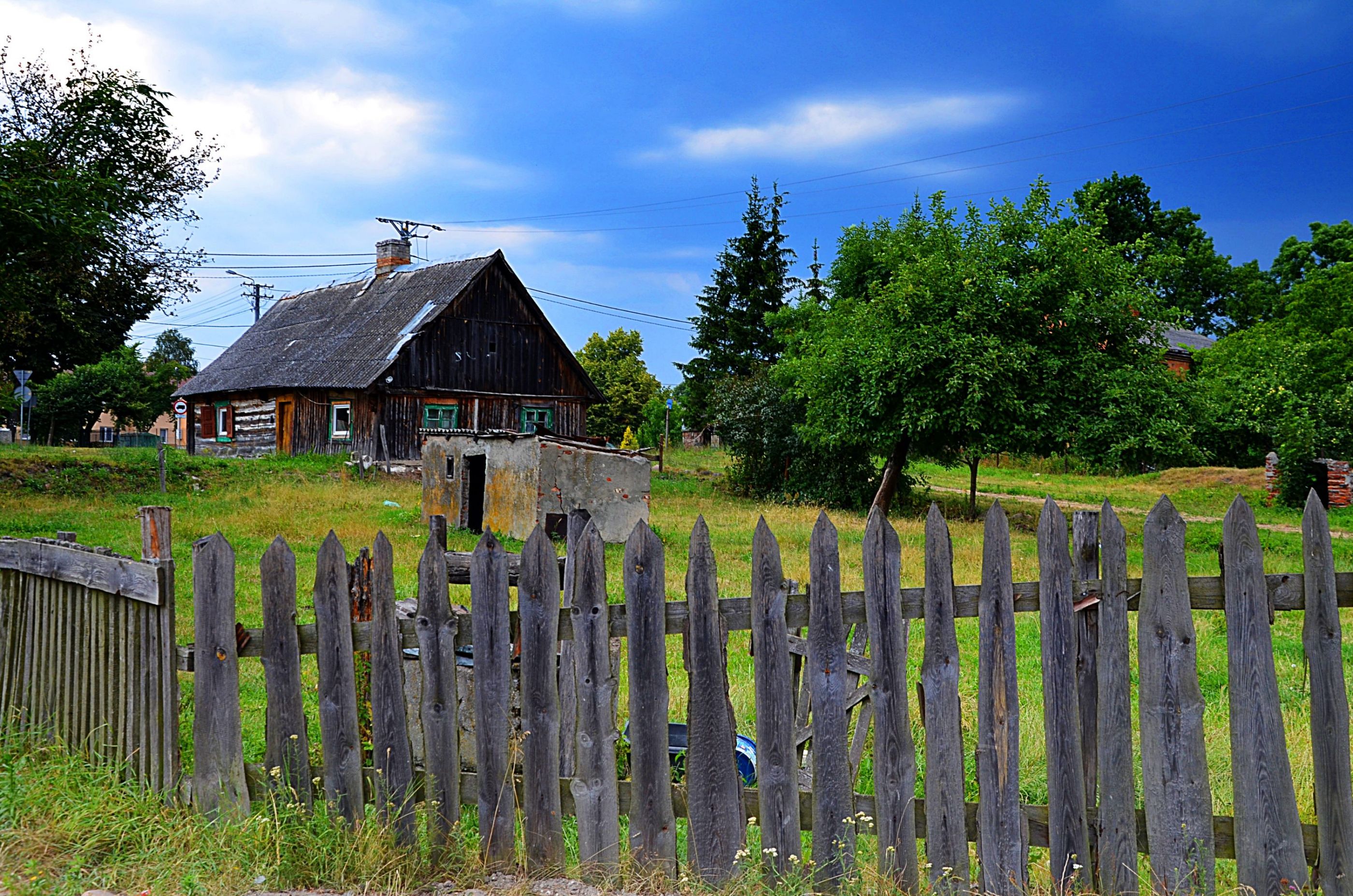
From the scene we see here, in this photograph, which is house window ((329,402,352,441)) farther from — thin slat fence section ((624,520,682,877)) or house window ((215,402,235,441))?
thin slat fence section ((624,520,682,877))

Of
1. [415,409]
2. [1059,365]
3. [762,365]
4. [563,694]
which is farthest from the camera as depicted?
[762,365]

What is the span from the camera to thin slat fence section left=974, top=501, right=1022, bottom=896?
3.37 metres

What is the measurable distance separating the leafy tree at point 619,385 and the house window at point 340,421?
17.6 meters

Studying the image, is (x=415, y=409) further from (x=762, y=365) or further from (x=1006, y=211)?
(x=1006, y=211)

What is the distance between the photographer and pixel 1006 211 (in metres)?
20.6

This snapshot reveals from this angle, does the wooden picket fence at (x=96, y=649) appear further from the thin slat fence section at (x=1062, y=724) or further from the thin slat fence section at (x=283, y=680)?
the thin slat fence section at (x=1062, y=724)

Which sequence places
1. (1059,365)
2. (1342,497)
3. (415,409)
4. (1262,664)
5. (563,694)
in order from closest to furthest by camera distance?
(1262,664), (563,694), (1059,365), (1342,497), (415,409)

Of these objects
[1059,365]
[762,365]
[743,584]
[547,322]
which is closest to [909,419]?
[1059,365]

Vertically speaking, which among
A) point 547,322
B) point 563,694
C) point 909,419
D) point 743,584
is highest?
point 547,322

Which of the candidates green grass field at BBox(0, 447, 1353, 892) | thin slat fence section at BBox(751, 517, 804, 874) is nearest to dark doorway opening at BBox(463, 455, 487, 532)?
green grass field at BBox(0, 447, 1353, 892)

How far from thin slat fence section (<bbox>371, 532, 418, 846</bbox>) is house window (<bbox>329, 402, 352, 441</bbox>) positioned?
27314 millimetres

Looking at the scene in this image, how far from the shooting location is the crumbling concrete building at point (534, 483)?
1590 centimetres

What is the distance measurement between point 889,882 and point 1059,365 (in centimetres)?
1802

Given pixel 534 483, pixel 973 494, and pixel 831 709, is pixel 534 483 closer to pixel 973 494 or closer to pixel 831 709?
pixel 831 709
